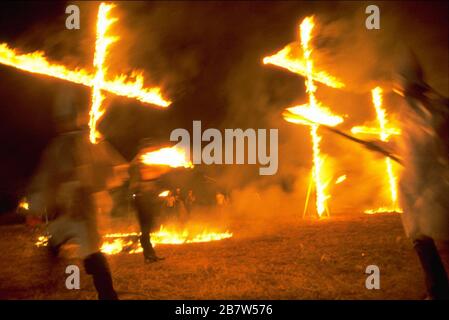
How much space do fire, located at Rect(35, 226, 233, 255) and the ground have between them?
466mm

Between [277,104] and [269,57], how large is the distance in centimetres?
269

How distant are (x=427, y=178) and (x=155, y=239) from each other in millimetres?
6158

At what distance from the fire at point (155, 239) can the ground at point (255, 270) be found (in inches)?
18.4

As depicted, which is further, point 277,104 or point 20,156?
point 277,104

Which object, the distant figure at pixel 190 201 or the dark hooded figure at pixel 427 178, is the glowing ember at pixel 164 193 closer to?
the distant figure at pixel 190 201

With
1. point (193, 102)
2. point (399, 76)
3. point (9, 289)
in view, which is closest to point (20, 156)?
point (193, 102)

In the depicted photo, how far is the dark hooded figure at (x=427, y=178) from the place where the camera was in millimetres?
3879

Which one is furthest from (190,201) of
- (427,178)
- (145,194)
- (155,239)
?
(427,178)

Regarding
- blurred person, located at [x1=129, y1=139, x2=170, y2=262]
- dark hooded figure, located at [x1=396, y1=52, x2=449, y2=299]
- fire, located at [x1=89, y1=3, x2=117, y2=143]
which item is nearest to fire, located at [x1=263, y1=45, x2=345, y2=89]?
fire, located at [x1=89, y1=3, x2=117, y2=143]

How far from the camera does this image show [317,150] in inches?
436

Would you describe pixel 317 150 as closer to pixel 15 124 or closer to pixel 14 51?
pixel 14 51

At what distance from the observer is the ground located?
4605 millimetres

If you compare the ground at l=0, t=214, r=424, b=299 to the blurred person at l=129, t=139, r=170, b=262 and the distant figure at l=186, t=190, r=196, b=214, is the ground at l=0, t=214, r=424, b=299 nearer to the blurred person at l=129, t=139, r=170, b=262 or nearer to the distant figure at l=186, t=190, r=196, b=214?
the blurred person at l=129, t=139, r=170, b=262
